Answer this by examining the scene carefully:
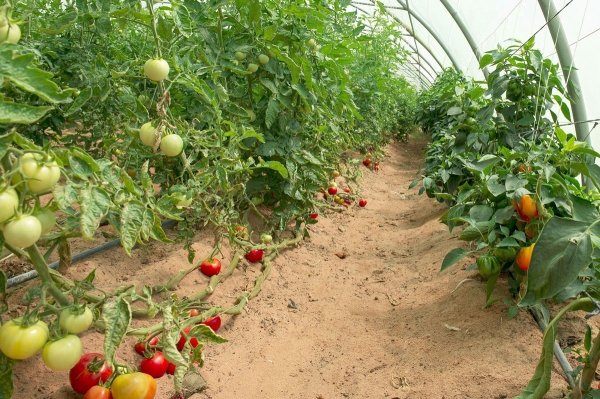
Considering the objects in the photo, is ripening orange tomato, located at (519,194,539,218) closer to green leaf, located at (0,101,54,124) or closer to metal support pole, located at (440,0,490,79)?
green leaf, located at (0,101,54,124)

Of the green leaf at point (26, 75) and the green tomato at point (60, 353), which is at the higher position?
the green leaf at point (26, 75)

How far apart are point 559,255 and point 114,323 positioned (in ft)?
3.80

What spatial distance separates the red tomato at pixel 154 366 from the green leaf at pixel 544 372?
118cm

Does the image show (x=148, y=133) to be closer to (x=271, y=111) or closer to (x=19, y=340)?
(x=19, y=340)

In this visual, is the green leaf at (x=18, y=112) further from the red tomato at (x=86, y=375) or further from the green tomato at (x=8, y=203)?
the red tomato at (x=86, y=375)

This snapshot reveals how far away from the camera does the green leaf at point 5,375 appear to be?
111cm

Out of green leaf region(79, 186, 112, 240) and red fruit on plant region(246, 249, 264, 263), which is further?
red fruit on plant region(246, 249, 264, 263)

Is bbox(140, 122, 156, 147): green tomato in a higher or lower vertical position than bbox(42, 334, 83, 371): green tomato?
higher

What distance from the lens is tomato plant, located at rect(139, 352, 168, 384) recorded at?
1550 mm

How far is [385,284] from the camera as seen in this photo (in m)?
2.81

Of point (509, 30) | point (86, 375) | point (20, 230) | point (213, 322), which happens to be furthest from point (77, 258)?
point (509, 30)

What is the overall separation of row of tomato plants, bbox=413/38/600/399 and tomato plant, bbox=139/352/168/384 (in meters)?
1.18

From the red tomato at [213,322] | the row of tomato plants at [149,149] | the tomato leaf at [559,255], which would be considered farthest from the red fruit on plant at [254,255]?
the tomato leaf at [559,255]

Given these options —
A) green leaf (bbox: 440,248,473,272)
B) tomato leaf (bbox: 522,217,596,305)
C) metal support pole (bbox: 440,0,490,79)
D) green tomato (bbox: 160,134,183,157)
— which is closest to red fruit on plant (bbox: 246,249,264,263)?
green leaf (bbox: 440,248,473,272)
